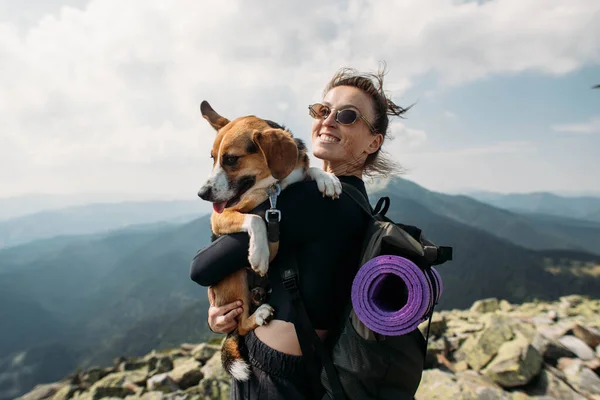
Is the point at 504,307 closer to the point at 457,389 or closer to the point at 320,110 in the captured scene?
the point at 457,389

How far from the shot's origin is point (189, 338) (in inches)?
5310

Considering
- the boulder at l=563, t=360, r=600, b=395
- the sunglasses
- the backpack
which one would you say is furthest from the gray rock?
the sunglasses

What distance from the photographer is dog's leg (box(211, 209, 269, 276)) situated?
2512mm

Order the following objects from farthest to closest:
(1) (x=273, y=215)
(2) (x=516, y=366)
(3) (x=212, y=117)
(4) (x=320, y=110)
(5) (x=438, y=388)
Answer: (2) (x=516, y=366), (5) (x=438, y=388), (3) (x=212, y=117), (4) (x=320, y=110), (1) (x=273, y=215)

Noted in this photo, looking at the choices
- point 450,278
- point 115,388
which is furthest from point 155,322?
point 115,388

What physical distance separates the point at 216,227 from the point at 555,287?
114 meters

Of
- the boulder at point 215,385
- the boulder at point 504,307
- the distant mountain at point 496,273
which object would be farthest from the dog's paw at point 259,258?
the distant mountain at point 496,273

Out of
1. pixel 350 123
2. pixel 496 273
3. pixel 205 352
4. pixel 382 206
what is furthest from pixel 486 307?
pixel 496 273

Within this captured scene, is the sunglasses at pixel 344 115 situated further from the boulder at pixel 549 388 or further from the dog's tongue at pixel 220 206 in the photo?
the boulder at pixel 549 388

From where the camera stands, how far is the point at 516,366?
25.6 ft

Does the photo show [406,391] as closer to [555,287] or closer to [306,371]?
[306,371]

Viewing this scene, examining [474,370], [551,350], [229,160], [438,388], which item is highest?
[229,160]

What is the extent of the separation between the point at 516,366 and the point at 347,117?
7.73 metres

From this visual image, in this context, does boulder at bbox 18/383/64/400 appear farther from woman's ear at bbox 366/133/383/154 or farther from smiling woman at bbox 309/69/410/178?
woman's ear at bbox 366/133/383/154
